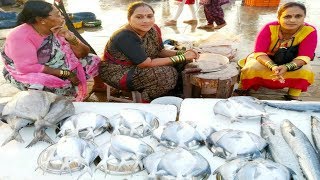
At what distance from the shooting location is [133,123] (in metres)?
2.95

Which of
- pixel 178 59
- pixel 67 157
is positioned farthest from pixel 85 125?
pixel 178 59

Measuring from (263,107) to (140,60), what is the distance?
1648mm

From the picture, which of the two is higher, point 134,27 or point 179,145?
point 134,27

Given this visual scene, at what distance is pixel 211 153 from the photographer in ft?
8.96

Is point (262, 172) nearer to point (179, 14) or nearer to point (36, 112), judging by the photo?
point (36, 112)

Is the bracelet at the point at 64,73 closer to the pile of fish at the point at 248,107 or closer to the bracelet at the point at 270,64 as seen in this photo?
the pile of fish at the point at 248,107

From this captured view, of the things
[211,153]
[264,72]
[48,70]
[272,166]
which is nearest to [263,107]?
[211,153]

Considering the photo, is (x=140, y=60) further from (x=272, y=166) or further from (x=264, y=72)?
(x=272, y=166)

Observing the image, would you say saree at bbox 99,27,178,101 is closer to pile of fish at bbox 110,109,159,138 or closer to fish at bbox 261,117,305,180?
pile of fish at bbox 110,109,159,138

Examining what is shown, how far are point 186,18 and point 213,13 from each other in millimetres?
1191

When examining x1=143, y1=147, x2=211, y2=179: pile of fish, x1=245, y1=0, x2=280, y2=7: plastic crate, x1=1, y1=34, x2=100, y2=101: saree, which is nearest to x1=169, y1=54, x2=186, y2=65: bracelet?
x1=1, y1=34, x2=100, y2=101: saree

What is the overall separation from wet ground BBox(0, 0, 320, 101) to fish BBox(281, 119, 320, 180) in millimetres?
2631

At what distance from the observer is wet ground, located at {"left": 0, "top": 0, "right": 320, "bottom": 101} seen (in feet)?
22.4

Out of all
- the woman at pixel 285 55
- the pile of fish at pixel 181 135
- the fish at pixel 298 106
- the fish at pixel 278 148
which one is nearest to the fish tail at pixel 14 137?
the pile of fish at pixel 181 135
